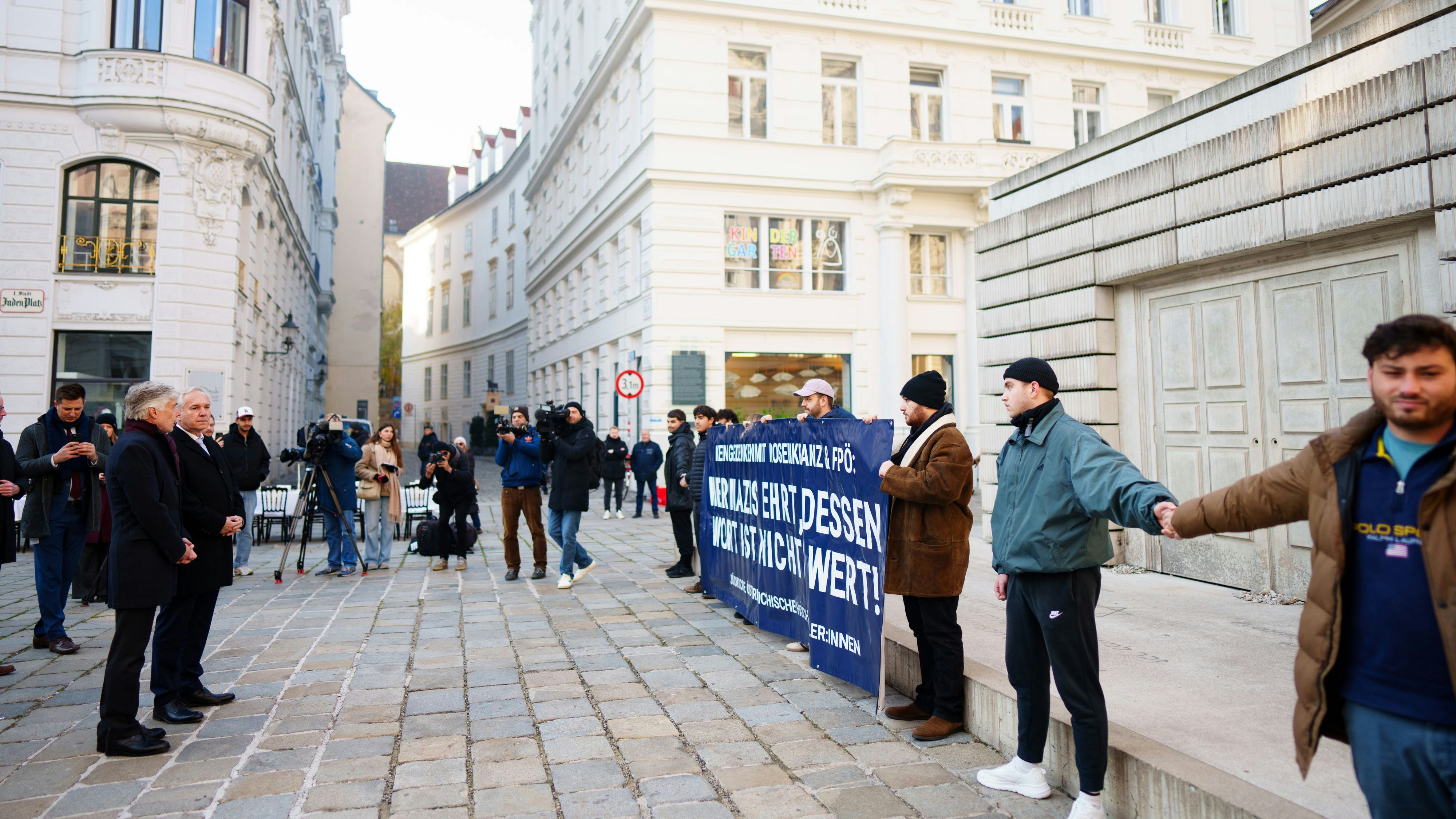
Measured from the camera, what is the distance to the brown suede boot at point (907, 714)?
4.83 m

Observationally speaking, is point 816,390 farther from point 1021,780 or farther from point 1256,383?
point 1256,383

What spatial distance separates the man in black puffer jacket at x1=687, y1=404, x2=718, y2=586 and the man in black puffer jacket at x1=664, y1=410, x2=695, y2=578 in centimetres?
20

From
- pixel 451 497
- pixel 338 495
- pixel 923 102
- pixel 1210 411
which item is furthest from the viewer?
pixel 923 102

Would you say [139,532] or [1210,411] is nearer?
[139,532]

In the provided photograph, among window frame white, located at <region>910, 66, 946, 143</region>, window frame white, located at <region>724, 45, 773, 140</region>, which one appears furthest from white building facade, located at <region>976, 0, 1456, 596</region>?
window frame white, located at <region>910, 66, 946, 143</region>

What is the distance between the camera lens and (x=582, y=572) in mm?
9547

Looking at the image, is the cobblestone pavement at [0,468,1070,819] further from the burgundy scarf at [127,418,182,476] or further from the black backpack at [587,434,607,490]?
the black backpack at [587,434,607,490]

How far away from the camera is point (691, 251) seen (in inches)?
848

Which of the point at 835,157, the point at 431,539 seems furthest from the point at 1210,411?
the point at 835,157

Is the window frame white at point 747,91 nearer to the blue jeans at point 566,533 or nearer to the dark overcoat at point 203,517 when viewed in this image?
the blue jeans at point 566,533

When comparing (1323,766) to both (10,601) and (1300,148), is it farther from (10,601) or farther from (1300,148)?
(10,601)

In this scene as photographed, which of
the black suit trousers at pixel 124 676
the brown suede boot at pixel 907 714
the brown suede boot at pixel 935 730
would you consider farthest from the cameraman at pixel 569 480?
the brown suede boot at pixel 935 730

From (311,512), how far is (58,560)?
449 cm

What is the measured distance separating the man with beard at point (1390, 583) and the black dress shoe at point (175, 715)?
5384 millimetres
